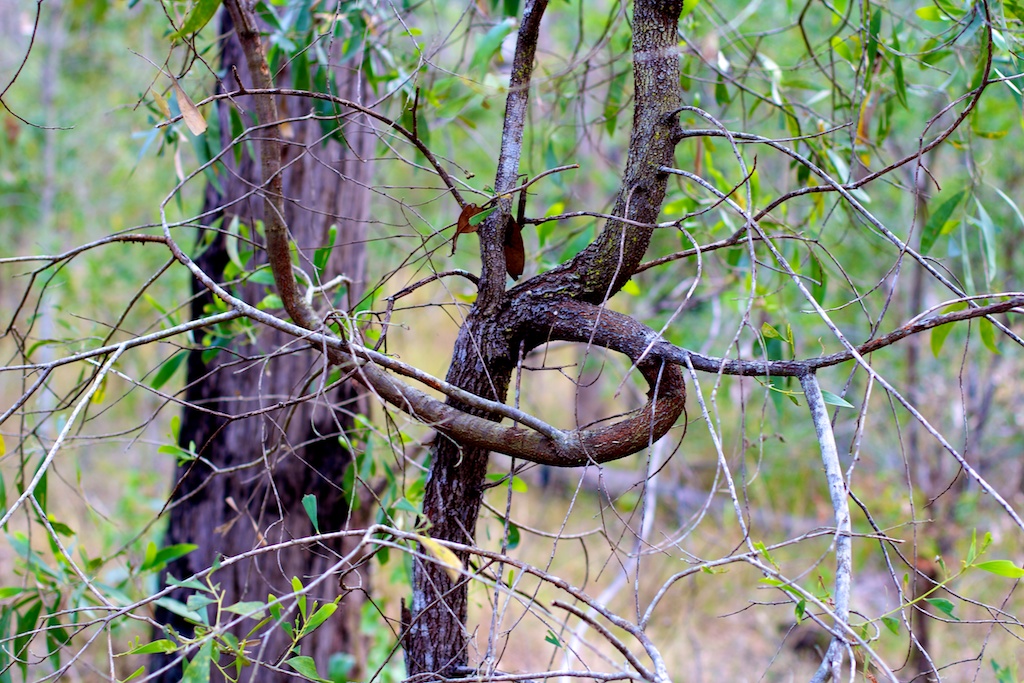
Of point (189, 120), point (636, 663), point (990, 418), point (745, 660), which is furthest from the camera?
point (745, 660)

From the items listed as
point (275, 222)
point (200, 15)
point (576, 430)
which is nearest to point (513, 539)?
point (576, 430)

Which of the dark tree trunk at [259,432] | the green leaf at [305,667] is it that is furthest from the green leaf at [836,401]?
the dark tree trunk at [259,432]

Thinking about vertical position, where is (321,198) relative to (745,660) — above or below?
above

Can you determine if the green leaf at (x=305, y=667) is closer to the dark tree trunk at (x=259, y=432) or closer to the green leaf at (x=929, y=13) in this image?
the dark tree trunk at (x=259, y=432)

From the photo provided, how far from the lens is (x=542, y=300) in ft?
3.28

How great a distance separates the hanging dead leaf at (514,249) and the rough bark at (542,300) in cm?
1

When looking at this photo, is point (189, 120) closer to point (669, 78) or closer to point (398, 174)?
point (669, 78)

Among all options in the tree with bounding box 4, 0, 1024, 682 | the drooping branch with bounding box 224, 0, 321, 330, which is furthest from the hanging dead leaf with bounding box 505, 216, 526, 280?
the drooping branch with bounding box 224, 0, 321, 330

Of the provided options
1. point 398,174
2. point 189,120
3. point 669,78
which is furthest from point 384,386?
point 398,174

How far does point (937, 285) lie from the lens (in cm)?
367

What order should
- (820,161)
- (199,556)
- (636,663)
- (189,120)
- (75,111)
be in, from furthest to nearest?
1. (75,111)
2. (199,556)
3. (820,161)
4. (189,120)
5. (636,663)

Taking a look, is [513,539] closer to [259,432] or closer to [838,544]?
[838,544]

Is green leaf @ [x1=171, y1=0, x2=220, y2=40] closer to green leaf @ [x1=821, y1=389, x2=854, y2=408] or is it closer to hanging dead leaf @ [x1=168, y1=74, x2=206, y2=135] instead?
hanging dead leaf @ [x1=168, y1=74, x2=206, y2=135]

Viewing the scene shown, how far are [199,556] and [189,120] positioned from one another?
4.45 ft
